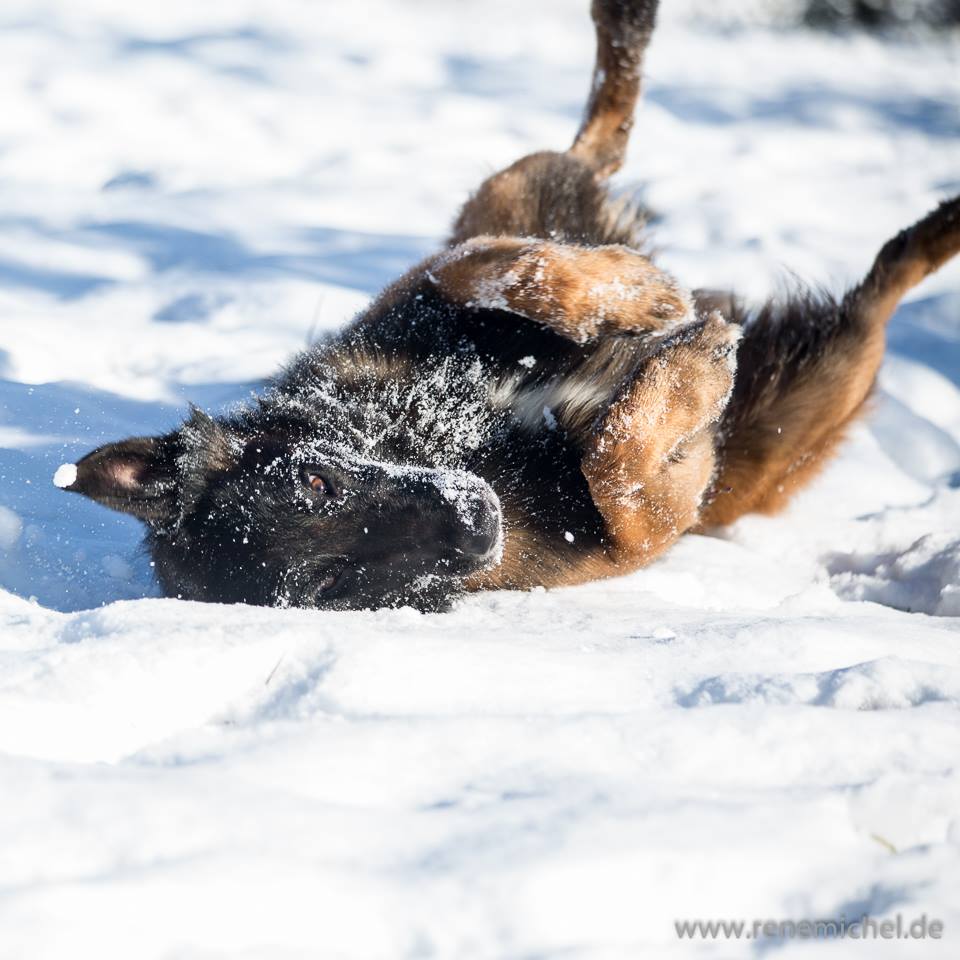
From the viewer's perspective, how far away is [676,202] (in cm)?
653

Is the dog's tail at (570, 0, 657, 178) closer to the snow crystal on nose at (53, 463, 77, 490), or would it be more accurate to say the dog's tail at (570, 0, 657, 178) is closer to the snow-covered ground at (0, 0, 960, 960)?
the snow-covered ground at (0, 0, 960, 960)

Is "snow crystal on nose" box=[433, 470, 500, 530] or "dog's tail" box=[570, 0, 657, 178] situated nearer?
"snow crystal on nose" box=[433, 470, 500, 530]

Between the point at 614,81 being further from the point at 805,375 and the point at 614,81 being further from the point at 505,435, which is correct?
the point at 505,435

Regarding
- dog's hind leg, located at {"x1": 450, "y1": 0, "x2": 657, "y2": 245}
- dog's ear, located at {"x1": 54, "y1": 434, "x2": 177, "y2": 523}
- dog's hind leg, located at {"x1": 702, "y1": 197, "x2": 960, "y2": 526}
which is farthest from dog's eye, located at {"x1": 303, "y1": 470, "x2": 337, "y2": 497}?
dog's hind leg, located at {"x1": 450, "y1": 0, "x2": 657, "y2": 245}

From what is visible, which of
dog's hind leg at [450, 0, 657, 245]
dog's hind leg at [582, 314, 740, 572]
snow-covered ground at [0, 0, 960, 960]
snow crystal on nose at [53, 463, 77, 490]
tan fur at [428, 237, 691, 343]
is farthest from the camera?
dog's hind leg at [450, 0, 657, 245]

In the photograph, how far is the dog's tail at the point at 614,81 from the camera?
15.1ft

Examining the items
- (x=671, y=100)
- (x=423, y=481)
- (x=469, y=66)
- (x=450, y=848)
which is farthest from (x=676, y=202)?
(x=450, y=848)

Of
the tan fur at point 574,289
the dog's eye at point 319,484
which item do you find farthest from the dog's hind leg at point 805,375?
the dog's eye at point 319,484

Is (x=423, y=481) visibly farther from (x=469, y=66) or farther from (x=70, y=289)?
(x=469, y=66)

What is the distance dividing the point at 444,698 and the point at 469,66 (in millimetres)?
7650

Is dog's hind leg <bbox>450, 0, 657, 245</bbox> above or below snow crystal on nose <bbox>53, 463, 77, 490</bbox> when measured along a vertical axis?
above

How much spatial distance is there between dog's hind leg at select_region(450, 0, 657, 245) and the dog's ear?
177 cm

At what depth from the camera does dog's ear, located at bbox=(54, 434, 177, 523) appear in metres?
2.90

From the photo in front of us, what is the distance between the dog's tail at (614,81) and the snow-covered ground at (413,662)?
1.00 metres
